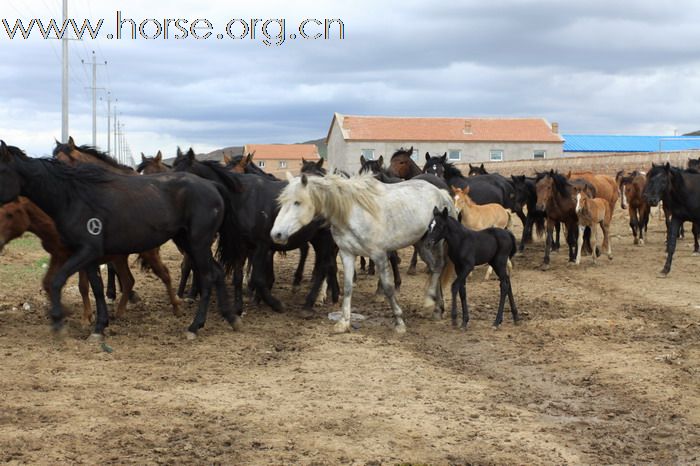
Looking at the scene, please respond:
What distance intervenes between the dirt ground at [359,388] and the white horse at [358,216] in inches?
30.4

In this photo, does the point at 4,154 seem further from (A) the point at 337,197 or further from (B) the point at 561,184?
(B) the point at 561,184

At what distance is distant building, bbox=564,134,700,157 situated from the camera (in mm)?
65375

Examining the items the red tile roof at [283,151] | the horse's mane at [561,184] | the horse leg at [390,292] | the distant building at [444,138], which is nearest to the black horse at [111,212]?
the horse leg at [390,292]

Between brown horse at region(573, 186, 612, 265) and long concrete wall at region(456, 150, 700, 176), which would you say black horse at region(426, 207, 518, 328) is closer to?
brown horse at region(573, 186, 612, 265)

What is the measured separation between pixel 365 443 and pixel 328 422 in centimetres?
53

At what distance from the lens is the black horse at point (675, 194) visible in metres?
14.1

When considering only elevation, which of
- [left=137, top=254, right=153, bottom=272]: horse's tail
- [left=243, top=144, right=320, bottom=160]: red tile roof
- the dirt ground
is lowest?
the dirt ground

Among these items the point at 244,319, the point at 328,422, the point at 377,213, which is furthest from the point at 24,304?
the point at 328,422

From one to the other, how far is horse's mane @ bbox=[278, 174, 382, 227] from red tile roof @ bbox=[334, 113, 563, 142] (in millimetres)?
50666

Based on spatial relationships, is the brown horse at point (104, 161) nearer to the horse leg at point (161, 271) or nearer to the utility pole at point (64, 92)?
the horse leg at point (161, 271)

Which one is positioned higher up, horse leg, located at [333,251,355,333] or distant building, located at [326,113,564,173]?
distant building, located at [326,113,564,173]

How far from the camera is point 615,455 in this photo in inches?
200

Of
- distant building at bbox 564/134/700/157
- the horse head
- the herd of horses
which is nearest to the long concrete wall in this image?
the horse head

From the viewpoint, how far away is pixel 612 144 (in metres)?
68.6
